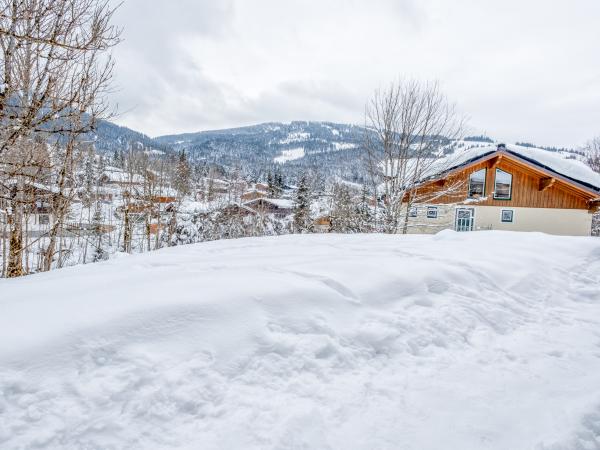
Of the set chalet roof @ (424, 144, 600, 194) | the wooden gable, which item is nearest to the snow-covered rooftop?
chalet roof @ (424, 144, 600, 194)

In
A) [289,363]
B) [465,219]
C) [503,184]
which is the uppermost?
[503,184]

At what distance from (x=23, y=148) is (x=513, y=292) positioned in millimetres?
9091

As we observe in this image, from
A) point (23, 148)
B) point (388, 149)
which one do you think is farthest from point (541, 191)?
point (23, 148)

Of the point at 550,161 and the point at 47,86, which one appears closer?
the point at 47,86

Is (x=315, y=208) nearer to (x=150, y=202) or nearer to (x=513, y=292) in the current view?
(x=150, y=202)

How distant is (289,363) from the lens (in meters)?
2.21

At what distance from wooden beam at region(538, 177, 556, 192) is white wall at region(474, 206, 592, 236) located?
3.70 ft

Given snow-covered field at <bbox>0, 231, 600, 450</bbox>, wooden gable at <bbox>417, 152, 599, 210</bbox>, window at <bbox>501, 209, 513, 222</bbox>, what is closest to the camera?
snow-covered field at <bbox>0, 231, 600, 450</bbox>

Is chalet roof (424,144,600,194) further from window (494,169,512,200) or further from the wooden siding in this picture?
window (494,169,512,200)

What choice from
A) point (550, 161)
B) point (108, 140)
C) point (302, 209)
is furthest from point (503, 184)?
point (108, 140)

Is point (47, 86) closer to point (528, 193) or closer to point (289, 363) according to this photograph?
point (289, 363)

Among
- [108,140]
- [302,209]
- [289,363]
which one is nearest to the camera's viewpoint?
[289,363]

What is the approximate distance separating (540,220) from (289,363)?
20318 mm

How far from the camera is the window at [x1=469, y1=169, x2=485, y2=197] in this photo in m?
17.6
